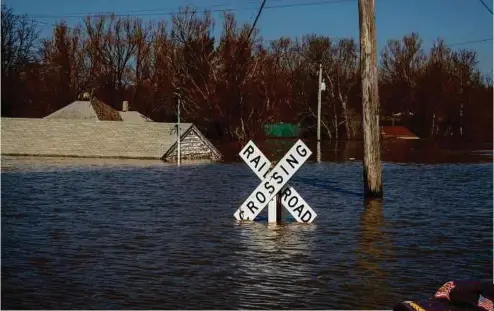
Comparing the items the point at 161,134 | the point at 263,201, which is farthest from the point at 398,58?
the point at 263,201

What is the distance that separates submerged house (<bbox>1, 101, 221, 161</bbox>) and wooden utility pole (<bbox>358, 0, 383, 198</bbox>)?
62.7ft

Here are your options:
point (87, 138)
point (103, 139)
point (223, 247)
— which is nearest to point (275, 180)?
point (223, 247)

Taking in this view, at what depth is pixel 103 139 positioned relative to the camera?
38500 mm

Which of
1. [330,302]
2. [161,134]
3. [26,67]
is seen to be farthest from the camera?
[26,67]

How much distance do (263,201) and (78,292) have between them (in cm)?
580

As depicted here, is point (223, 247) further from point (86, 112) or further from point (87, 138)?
point (86, 112)

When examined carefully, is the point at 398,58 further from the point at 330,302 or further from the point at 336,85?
the point at 330,302

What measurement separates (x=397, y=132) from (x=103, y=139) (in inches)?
1900

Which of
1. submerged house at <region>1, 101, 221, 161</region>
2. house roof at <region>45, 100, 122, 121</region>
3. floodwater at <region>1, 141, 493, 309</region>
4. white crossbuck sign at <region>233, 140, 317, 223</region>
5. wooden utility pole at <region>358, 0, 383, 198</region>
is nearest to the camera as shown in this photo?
floodwater at <region>1, 141, 493, 309</region>

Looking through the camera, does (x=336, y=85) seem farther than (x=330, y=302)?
Yes

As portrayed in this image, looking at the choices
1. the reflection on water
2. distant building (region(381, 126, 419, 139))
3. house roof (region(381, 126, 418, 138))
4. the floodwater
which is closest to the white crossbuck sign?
the floodwater

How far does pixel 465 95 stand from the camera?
7538cm

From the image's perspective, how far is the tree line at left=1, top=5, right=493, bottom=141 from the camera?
65438 mm

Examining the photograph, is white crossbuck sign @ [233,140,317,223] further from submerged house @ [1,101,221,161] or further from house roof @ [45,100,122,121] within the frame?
house roof @ [45,100,122,121]
